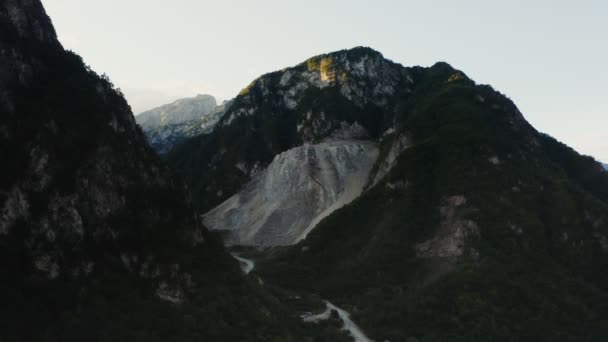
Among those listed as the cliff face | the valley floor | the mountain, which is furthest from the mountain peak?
the mountain

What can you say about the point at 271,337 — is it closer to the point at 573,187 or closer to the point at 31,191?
the point at 31,191

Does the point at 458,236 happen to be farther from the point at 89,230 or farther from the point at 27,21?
the point at 27,21

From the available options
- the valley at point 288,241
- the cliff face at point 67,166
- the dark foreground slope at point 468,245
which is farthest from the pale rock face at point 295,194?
the cliff face at point 67,166

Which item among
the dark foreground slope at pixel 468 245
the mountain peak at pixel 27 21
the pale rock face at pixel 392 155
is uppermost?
the mountain peak at pixel 27 21

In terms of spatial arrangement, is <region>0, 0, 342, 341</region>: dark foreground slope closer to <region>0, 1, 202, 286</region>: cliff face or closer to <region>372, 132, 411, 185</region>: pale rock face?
<region>0, 1, 202, 286</region>: cliff face

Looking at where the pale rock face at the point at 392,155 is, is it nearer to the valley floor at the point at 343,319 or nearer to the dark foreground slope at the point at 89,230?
the valley floor at the point at 343,319

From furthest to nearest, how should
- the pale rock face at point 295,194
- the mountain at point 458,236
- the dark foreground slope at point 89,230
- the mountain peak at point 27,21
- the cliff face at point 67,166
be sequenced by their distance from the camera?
the pale rock face at point 295,194, the mountain at point 458,236, the mountain peak at point 27,21, the cliff face at point 67,166, the dark foreground slope at point 89,230

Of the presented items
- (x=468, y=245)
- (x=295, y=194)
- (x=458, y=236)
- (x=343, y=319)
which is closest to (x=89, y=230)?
(x=343, y=319)
